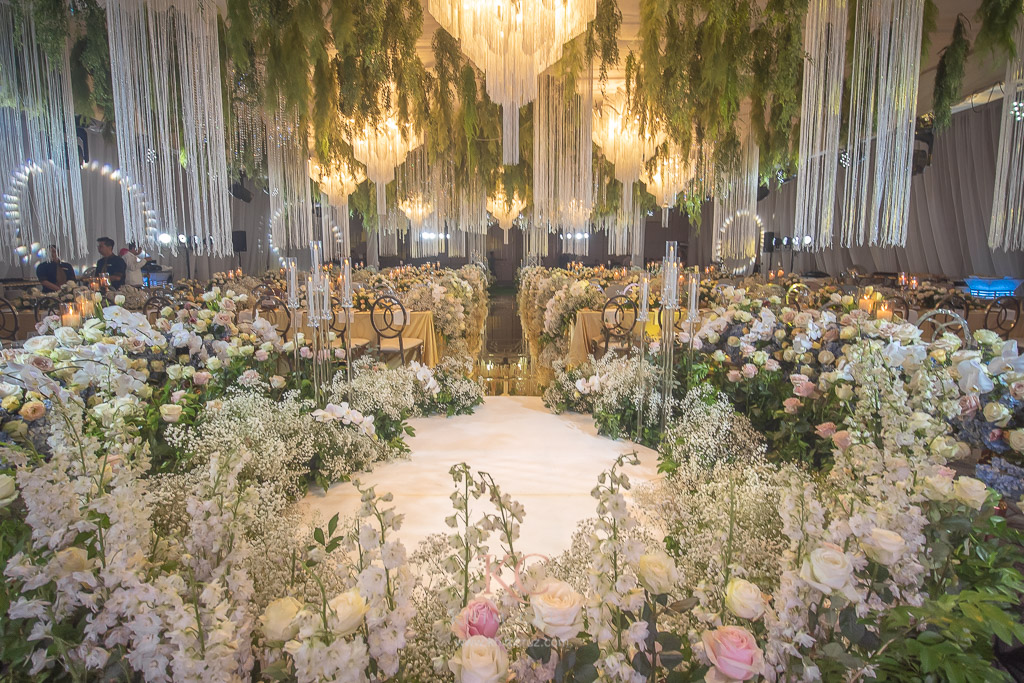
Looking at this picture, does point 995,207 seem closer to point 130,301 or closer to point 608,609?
point 608,609

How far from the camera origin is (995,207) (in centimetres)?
255

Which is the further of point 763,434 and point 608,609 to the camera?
point 763,434

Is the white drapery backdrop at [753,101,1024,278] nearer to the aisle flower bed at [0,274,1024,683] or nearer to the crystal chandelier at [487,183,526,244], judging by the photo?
the crystal chandelier at [487,183,526,244]

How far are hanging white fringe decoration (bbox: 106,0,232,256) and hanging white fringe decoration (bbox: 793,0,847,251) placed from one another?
2423 mm

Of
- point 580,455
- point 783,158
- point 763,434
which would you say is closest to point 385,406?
point 580,455

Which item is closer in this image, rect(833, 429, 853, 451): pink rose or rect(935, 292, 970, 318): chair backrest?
rect(833, 429, 853, 451): pink rose

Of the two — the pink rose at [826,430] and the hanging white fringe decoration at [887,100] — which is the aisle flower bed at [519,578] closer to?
the pink rose at [826,430]

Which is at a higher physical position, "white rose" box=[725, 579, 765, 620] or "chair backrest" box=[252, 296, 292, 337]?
"chair backrest" box=[252, 296, 292, 337]

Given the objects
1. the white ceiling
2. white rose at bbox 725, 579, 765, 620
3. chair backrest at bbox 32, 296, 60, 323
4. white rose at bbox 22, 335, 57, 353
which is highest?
the white ceiling

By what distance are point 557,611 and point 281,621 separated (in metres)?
0.34

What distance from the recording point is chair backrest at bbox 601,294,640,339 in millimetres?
5332

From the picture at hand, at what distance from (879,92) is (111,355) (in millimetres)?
3025

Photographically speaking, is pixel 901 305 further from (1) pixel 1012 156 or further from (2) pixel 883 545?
(2) pixel 883 545

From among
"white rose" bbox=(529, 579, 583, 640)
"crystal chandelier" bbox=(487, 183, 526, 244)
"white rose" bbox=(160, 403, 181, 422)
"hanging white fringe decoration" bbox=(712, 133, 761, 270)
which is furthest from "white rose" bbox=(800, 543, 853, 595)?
"crystal chandelier" bbox=(487, 183, 526, 244)
